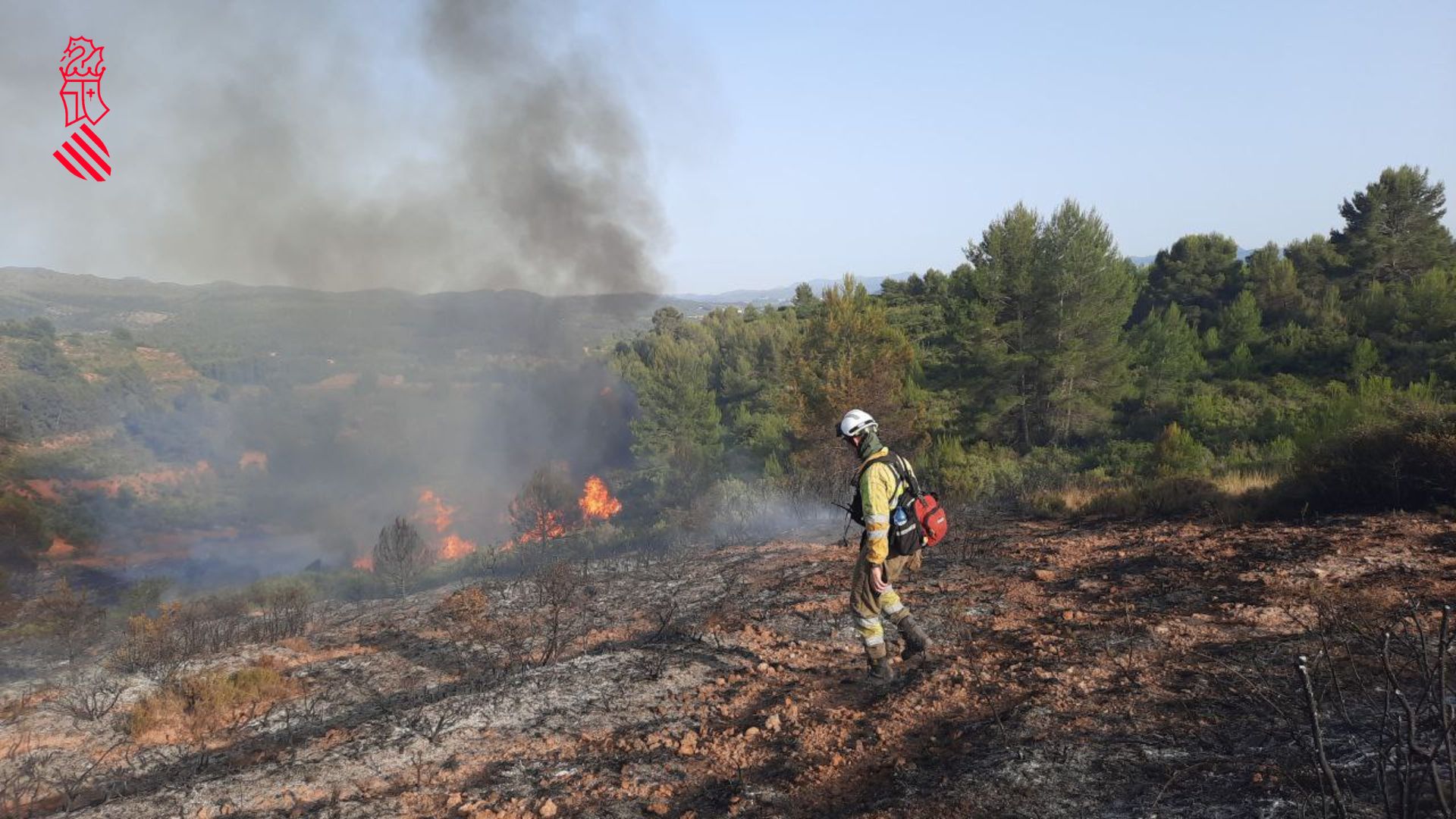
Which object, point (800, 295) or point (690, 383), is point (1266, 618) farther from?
point (800, 295)

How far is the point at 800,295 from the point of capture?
4856 centimetres

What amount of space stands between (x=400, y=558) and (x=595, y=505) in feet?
48.1

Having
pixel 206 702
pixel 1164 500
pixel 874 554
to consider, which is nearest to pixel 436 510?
pixel 206 702

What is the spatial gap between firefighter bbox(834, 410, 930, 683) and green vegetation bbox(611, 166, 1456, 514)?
6.56 meters

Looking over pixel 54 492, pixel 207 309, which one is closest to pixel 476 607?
pixel 54 492

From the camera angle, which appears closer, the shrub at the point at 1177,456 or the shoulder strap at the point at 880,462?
the shoulder strap at the point at 880,462

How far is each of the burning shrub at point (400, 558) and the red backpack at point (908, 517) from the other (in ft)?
40.3

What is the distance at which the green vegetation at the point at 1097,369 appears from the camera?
16938 millimetres

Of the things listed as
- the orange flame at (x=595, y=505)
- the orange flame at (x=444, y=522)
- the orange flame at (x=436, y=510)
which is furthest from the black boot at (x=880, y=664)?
the orange flame at (x=436, y=510)

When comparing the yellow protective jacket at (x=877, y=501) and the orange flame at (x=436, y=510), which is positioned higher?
the yellow protective jacket at (x=877, y=501)

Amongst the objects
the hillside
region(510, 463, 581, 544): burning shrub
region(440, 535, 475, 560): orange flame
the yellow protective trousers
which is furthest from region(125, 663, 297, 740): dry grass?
the hillside

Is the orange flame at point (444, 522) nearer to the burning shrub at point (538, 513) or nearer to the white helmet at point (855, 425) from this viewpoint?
the burning shrub at point (538, 513)

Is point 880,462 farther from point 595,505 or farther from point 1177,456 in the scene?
point 595,505

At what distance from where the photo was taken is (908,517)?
5035 mm
